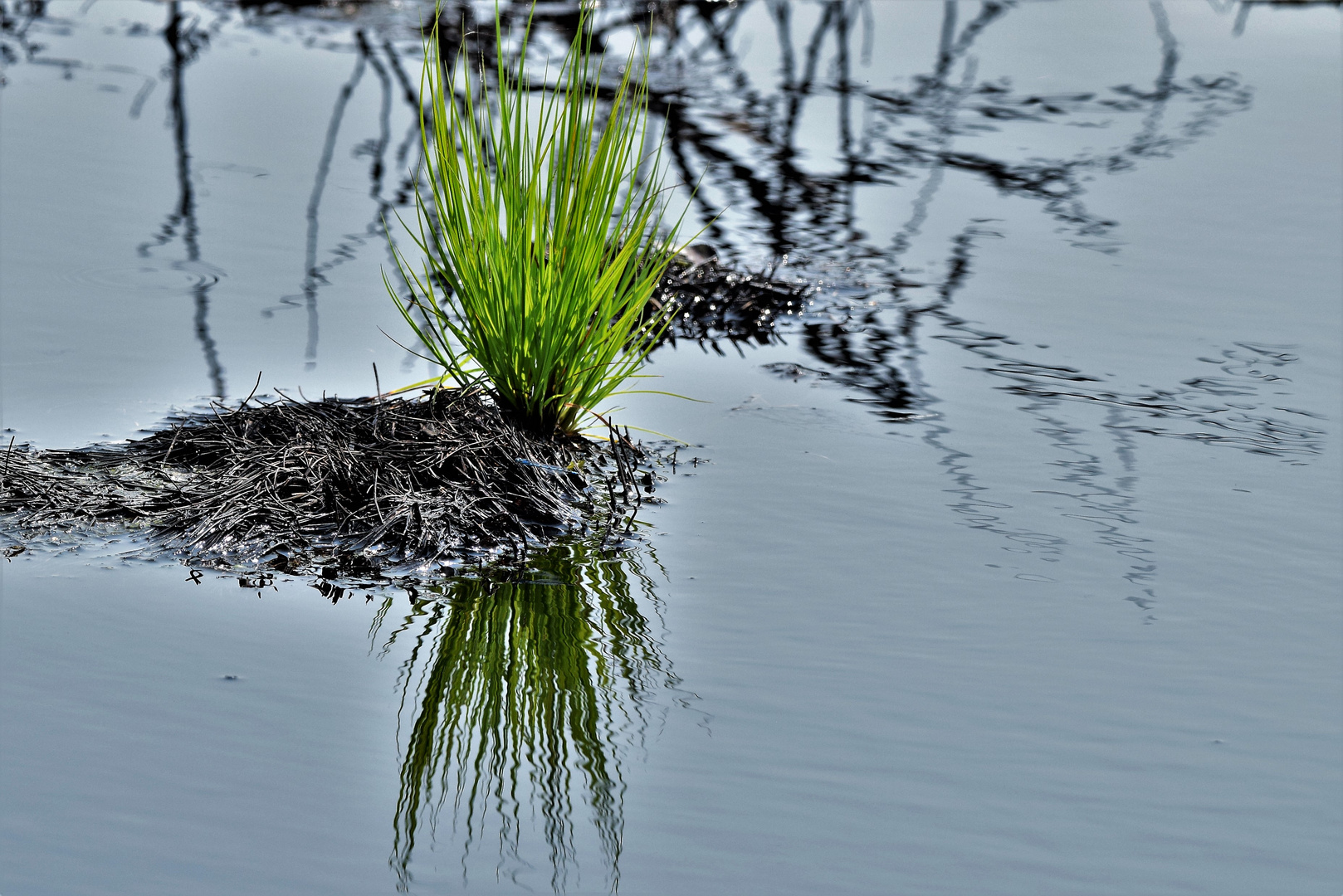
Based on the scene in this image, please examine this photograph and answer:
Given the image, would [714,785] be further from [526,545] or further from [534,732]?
[526,545]

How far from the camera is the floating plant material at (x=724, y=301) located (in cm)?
443

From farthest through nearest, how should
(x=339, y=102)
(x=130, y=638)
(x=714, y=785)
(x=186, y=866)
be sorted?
(x=339, y=102), (x=130, y=638), (x=714, y=785), (x=186, y=866)

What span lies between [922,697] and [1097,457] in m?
1.33

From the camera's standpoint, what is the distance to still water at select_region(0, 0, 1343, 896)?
2.12 m

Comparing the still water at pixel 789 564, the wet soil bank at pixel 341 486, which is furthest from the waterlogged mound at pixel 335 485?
the still water at pixel 789 564

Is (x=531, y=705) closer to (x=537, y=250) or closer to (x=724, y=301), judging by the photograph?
(x=537, y=250)

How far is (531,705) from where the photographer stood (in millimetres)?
2469

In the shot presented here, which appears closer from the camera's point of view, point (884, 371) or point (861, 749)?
point (861, 749)

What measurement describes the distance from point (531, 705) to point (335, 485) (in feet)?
2.70

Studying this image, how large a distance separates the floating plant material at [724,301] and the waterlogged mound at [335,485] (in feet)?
3.77

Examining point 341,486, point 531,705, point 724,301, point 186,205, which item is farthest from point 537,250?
point 186,205

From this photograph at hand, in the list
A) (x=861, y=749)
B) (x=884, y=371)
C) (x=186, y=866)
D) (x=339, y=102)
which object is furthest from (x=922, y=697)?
(x=339, y=102)

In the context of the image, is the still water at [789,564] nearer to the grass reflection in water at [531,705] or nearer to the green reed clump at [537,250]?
the grass reflection in water at [531,705]

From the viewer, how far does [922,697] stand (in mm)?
2498
